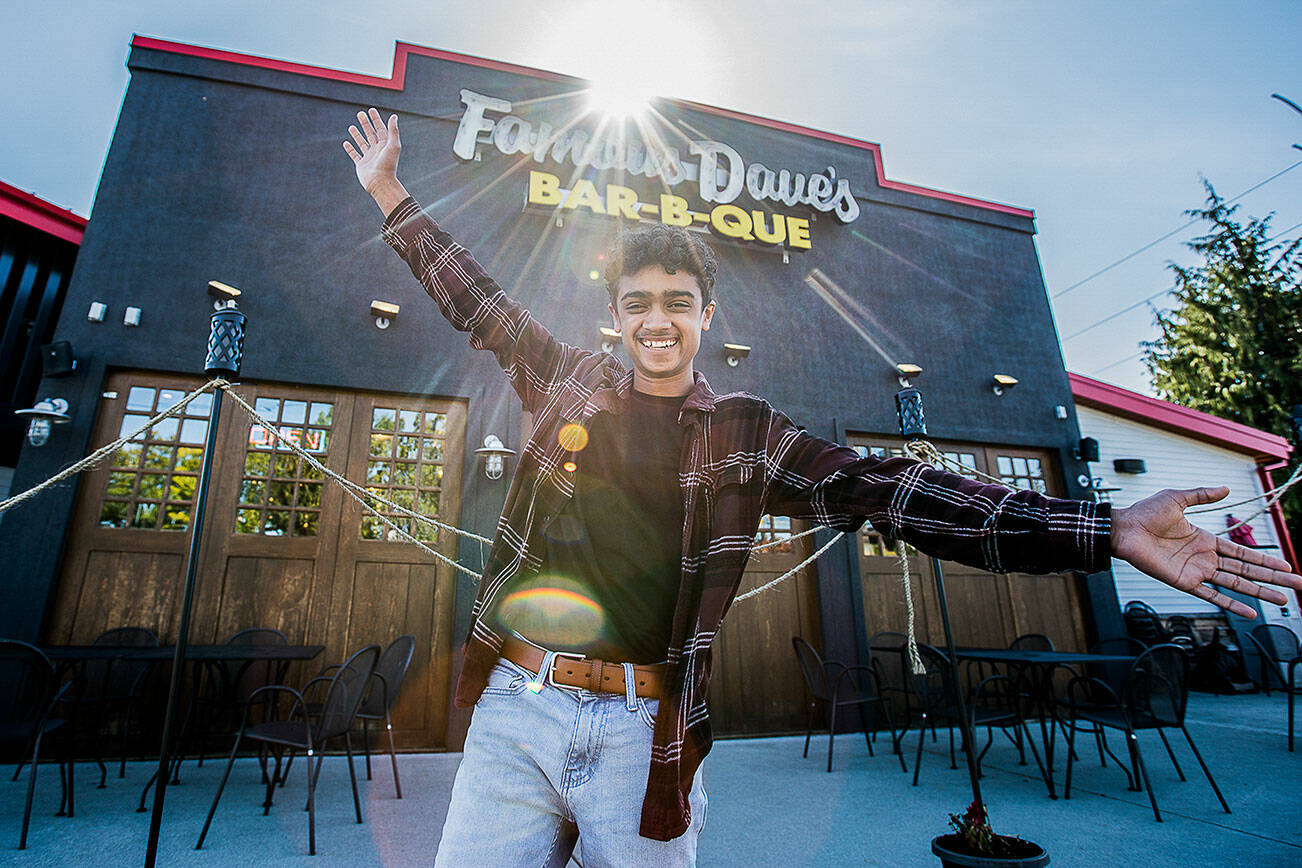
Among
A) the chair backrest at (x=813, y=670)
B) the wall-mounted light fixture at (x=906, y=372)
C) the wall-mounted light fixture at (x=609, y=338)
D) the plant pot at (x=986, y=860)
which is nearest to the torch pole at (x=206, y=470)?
the plant pot at (x=986, y=860)

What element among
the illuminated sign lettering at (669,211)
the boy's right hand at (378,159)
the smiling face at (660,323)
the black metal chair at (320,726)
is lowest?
the black metal chair at (320,726)

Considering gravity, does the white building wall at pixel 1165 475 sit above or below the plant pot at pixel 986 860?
above

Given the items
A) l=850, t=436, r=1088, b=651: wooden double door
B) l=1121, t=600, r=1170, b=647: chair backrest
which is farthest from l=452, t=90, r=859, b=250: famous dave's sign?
l=1121, t=600, r=1170, b=647: chair backrest

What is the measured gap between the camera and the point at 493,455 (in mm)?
5965

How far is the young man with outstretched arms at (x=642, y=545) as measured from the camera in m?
1.09

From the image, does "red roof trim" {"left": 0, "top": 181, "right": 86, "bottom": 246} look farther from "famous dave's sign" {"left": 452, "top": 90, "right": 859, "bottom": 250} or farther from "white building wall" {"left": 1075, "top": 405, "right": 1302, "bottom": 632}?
Answer: "white building wall" {"left": 1075, "top": 405, "right": 1302, "bottom": 632}

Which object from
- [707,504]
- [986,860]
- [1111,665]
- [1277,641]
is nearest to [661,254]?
[707,504]

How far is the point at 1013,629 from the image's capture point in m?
7.33

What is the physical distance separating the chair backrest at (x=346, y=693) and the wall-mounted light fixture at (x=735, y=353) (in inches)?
184

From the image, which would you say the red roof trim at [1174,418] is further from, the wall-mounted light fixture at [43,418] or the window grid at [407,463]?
the wall-mounted light fixture at [43,418]

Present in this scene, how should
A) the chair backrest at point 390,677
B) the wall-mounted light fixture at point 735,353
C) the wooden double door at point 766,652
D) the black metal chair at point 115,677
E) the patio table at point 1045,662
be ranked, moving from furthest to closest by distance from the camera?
1. the wall-mounted light fixture at point 735,353
2. the wooden double door at point 766,652
3. the black metal chair at point 115,677
4. the patio table at point 1045,662
5. the chair backrest at point 390,677

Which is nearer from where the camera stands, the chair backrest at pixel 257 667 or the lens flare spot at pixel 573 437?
the lens flare spot at pixel 573 437

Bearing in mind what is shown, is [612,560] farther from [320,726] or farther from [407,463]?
[407,463]

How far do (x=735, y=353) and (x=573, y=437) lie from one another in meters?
5.89
